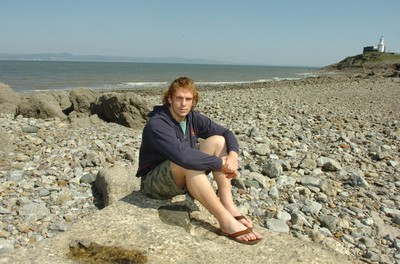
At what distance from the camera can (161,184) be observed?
389cm

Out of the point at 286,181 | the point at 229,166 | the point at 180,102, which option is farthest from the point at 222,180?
the point at 286,181

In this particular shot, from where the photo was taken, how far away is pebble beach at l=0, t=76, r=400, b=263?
14.7 ft

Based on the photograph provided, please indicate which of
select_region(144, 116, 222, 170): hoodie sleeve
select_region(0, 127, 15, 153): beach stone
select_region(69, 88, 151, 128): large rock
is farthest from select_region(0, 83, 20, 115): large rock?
select_region(144, 116, 222, 170): hoodie sleeve

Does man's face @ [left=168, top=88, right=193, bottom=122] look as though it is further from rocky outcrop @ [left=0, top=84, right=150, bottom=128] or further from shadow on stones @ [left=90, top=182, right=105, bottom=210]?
rocky outcrop @ [left=0, top=84, right=150, bottom=128]

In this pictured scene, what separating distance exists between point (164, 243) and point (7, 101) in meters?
10.2

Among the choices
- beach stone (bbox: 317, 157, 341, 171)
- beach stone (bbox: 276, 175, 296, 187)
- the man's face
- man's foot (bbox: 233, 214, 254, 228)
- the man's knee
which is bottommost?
beach stone (bbox: 276, 175, 296, 187)

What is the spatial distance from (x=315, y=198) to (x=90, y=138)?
5.01 m

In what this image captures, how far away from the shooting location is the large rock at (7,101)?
35.8 feet

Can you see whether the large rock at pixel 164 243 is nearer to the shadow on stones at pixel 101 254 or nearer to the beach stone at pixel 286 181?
the shadow on stones at pixel 101 254

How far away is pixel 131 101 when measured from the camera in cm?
985

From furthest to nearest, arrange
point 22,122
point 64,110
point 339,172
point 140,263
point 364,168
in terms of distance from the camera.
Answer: point 64,110 → point 22,122 → point 364,168 → point 339,172 → point 140,263

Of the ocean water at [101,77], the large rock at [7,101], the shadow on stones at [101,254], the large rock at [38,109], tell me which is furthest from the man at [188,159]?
the ocean water at [101,77]

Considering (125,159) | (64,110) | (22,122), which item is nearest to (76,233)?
(125,159)

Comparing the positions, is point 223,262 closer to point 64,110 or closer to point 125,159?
point 125,159
